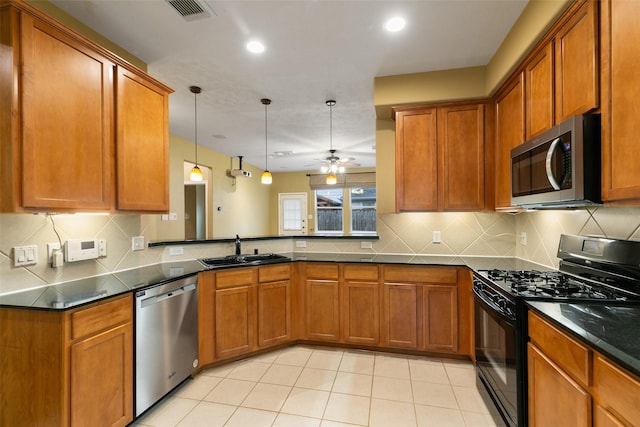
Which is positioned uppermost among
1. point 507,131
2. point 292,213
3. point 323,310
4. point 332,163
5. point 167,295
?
point 332,163

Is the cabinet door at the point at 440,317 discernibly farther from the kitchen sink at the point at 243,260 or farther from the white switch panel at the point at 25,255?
the white switch panel at the point at 25,255

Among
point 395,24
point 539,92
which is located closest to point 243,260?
point 395,24

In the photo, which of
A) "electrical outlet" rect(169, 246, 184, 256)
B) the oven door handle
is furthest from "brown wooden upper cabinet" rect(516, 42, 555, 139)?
"electrical outlet" rect(169, 246, 184, 256)

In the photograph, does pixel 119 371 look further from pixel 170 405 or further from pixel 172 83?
pixel 172 83

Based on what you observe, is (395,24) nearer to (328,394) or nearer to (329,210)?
(328,394)

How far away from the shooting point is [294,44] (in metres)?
2.31

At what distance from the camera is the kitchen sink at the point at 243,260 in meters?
2.81

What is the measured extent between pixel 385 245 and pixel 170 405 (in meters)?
2.43

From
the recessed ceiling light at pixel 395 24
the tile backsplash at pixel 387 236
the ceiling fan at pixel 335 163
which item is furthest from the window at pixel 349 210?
the recessed ceiling light at pixel 395 24

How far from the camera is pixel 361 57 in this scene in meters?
2.51

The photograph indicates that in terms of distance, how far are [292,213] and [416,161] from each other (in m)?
5.86

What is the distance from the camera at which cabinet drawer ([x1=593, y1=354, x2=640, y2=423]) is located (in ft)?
2.91

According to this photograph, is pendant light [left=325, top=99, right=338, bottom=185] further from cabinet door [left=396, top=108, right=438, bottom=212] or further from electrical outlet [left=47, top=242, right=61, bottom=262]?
electrical outlet [left=47, top=242, right=61, bottom=262]

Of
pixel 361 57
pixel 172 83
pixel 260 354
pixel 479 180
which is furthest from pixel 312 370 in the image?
pixel 172 83
